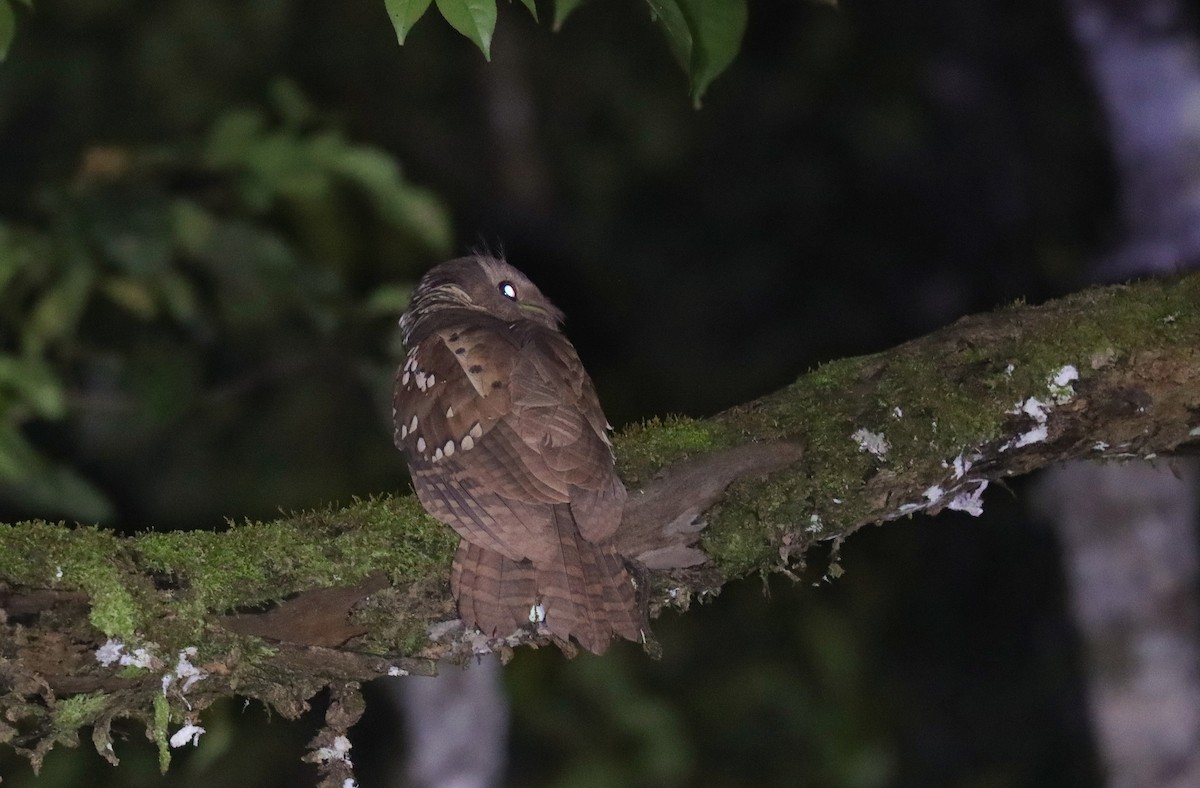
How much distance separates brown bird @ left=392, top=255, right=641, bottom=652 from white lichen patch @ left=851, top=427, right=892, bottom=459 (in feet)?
1.45

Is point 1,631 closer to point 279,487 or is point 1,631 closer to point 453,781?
point 453,781

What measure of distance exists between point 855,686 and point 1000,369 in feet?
8.97

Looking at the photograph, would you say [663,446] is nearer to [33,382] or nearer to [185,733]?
[185,733]

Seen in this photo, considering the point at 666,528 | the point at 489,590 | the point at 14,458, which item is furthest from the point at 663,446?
the point at 14,458

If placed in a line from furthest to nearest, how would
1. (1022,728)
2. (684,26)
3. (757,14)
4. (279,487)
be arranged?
(757,14), (1022,728), (279,487), (684,26)

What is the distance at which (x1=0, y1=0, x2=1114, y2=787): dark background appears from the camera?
14.9 ft

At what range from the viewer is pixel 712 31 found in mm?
1651

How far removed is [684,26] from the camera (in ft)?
5.44

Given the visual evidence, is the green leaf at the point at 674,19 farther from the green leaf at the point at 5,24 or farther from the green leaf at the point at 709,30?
the green leaf at the point at 5,24

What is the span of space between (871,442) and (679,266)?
378 cm

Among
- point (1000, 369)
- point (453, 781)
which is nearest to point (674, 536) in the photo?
point (1000, 369)

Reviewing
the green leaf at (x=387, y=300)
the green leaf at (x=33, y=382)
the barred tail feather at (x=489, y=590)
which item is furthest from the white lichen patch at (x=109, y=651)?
the green leaf at (x=387, y=300)

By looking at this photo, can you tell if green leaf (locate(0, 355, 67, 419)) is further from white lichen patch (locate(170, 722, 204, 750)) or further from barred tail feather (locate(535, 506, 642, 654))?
barred tail feather (locate(535, 506, 642, 654))

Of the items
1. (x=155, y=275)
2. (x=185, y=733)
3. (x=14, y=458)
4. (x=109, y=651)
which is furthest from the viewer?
(x=155, y=275)
